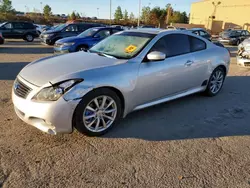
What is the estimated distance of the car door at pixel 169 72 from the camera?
12.3 ft

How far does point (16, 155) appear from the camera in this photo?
2.89m

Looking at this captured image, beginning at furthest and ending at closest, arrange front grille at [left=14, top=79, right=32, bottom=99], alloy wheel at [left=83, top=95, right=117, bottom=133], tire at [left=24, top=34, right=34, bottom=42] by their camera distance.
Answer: tire at [left=24, top=34, right=34, bottom=42]
alloy wheel at [left=83, top=95, right=117, bottom=133]
front grille at [left=14, top=79, right=32, bottom=99]

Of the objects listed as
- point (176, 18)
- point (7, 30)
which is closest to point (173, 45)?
point (7, 30)

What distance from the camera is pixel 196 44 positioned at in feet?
15.7

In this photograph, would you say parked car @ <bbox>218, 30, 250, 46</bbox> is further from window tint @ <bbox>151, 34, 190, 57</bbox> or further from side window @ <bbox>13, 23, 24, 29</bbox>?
window tint @ <bbox>151, 34, 190, 57</bbox>

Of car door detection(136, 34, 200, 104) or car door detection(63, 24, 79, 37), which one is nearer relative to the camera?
car door detection(136, 34, 200, 104)

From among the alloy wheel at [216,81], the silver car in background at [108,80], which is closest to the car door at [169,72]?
the silver car in background at [108,80]

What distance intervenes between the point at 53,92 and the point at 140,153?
1.38 m

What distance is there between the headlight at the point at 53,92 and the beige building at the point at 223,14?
55917 mm

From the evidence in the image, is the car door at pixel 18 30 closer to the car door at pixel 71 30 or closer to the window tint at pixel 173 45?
the car door at pixel 71 30

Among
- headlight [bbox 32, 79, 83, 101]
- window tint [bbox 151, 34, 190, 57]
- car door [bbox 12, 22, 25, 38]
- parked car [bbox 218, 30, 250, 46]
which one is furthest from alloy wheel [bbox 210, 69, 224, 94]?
car door [bbox 12, 22, 25, 38]

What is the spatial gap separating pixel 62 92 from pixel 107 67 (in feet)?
2.56

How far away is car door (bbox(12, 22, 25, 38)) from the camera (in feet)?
61.8

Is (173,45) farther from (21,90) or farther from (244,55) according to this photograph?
(244,55)
